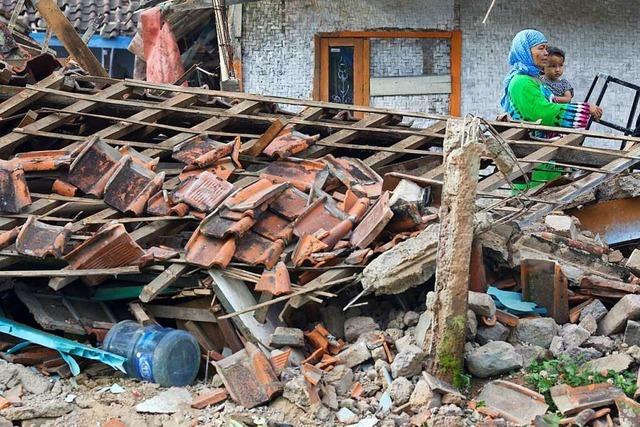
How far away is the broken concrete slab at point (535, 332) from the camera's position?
6.08 m

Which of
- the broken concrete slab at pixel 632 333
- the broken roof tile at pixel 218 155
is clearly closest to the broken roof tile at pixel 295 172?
the broken roof tile at pixel 218 155

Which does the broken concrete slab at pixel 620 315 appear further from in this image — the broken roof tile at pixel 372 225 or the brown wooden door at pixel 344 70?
the brown wooden door at pixel 344 70

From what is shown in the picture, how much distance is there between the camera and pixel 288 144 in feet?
25.6

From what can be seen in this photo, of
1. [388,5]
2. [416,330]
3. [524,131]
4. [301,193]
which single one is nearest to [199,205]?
[301,193]

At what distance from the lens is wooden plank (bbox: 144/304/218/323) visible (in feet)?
22.1

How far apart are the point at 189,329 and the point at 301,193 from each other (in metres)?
1.28

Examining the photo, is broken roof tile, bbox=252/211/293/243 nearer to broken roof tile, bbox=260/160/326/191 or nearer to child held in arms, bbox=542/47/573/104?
broken roof tile, bbox=260/160/326/191

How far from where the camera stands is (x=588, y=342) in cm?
602

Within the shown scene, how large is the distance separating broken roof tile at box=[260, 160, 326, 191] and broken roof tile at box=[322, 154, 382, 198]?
14 cm

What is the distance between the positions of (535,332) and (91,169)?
3474 mm

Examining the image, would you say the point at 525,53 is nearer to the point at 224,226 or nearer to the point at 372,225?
the point at 372,225

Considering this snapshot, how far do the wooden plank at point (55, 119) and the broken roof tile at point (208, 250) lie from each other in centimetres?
180

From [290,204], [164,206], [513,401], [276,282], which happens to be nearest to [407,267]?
[276,282]

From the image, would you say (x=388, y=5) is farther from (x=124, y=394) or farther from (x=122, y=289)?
(x=124, y=394)
